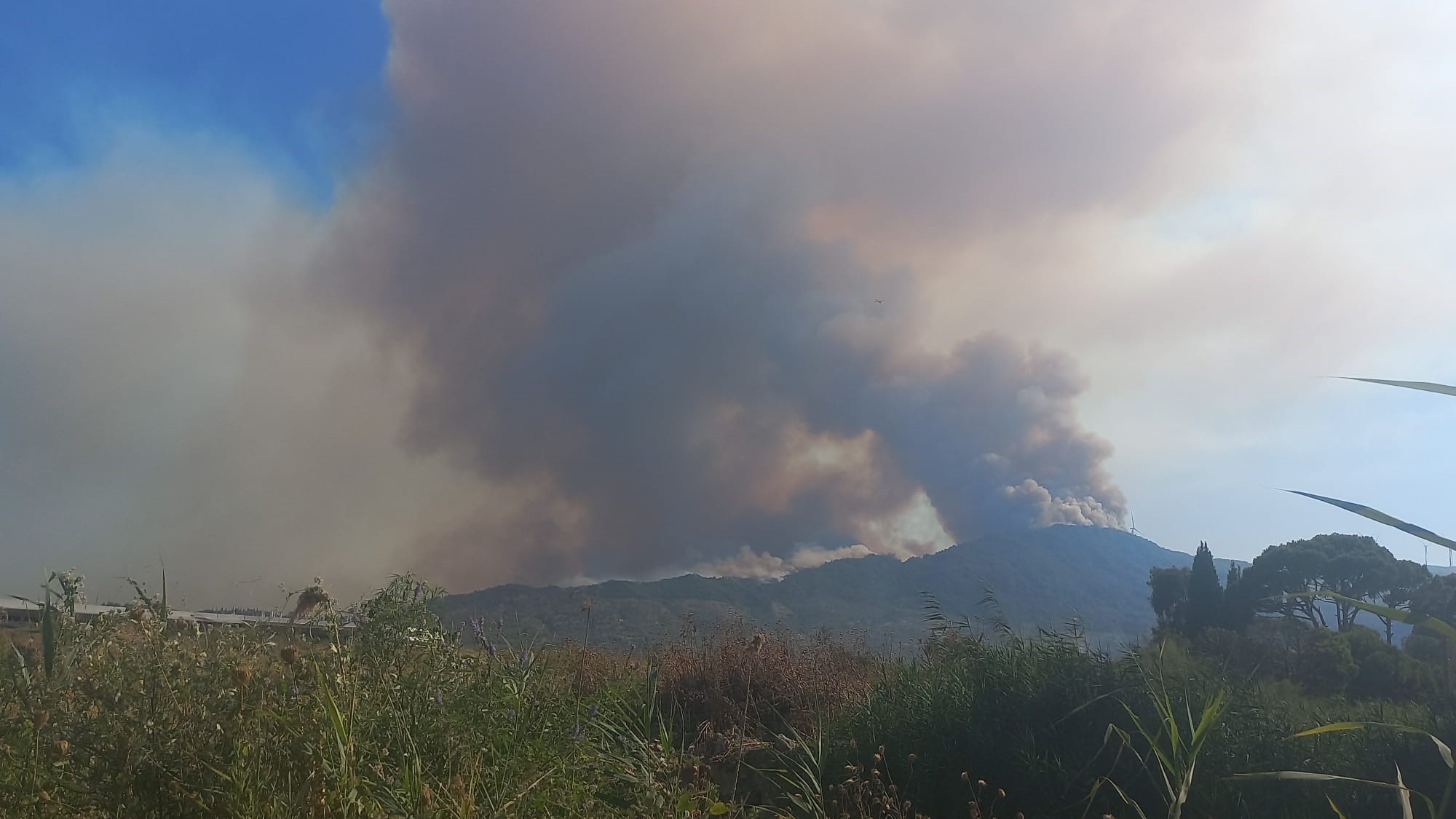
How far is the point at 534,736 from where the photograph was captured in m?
5.54

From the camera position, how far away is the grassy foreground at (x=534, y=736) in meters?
4.28

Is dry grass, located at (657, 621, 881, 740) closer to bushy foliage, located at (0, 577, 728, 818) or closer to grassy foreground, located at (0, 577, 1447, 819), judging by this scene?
grassy foreground, located at (0, 577, 1447, 819)

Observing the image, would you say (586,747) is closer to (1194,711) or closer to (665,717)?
(1194,711)

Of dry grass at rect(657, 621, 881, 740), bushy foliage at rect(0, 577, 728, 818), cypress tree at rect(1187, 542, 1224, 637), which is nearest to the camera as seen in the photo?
bushy foliage at rect(0, 577, 728, 818)

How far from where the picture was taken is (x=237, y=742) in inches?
169

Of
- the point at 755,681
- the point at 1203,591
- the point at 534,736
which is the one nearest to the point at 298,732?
the point at 534,736

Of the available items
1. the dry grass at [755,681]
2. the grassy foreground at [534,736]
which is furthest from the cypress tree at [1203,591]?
the grassy foreground at [534,736]

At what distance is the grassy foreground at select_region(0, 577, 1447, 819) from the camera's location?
4281mm

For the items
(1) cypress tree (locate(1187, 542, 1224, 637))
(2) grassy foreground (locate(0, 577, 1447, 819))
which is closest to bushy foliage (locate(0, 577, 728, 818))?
(2) grassy foreground (locate(0, 577, 1447, 819))

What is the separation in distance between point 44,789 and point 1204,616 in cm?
4354

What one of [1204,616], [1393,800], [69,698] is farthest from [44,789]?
[1204,616]

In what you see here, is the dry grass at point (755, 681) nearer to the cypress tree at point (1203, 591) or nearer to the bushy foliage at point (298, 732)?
the bushy foliage at point (298, 732)

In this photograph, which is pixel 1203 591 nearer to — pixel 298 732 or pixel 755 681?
pixel 755 681

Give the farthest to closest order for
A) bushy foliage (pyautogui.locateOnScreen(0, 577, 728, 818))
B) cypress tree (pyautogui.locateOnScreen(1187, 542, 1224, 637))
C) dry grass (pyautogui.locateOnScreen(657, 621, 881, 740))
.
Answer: cypress tree (pyautogui.locateOnScreen(1187, 542, 1224, 637)), dry grass (pyautogui.locateOnScreen(657, 621, 881, 740)), bushy foliage (pyautogui.locateOnScreen(0, 577, 728, 818))
